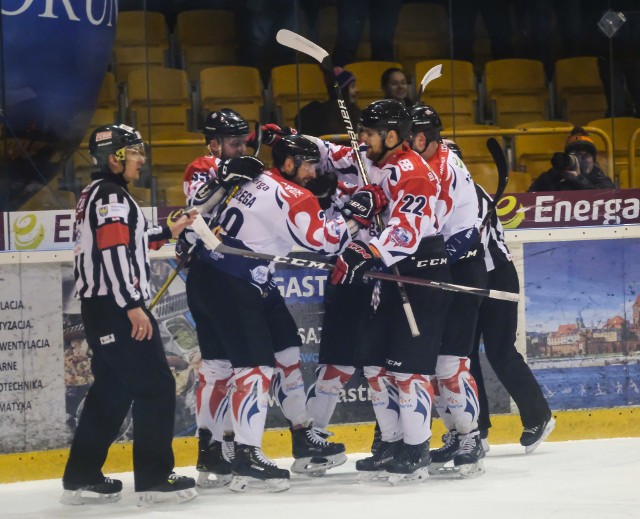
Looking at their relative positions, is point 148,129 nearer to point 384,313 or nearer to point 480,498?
point 384,313

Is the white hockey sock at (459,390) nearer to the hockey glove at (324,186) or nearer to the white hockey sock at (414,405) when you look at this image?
the white hockey sock at (414,405)

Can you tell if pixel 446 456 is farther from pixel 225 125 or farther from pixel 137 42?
pixel 137 42

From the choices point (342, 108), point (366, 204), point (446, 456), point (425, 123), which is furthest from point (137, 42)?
point (446, 456)

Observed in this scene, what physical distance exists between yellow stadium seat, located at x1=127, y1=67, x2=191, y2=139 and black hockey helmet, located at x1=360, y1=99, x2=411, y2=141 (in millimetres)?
1269

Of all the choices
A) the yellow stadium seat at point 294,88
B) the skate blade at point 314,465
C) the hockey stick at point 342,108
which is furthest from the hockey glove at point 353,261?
the yellow stadium seat at point 294,88

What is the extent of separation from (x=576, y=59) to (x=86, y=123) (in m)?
2.42

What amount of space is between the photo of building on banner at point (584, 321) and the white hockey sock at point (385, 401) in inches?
45.6

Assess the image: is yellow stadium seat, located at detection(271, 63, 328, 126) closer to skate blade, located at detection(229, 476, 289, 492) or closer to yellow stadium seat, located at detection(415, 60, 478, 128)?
yellow stadium seat, located at detection(415, 60, 478, 128)

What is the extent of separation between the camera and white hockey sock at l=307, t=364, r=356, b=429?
18.4ft

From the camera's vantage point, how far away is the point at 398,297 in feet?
17.2

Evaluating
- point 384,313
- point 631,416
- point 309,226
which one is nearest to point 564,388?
point 631,416

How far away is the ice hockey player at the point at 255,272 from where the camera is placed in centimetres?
516

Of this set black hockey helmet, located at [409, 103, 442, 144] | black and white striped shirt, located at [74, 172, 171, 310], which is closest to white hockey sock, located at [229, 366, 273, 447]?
black and white striped shirt, located at [74, 172, 171, 310]

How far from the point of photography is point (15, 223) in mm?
A: 5852
